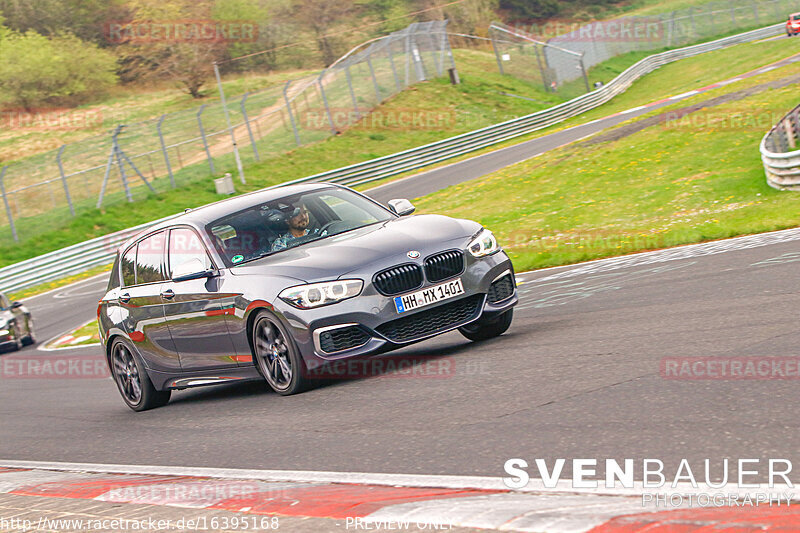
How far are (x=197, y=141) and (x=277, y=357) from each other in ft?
127

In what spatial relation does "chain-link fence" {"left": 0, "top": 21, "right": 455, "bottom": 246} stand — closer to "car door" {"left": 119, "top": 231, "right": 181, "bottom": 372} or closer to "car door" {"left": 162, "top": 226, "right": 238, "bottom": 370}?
"car door" {"left": 119, "top": 231, "right": 181, "bottom": 372}

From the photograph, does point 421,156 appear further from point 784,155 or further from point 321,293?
point 321,293

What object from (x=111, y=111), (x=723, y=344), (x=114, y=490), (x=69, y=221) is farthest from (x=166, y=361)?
(x=111, y=111)

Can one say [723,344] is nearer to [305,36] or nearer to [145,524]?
[145,524]

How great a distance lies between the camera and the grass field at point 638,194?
53.6ft

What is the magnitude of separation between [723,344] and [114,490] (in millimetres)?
4019

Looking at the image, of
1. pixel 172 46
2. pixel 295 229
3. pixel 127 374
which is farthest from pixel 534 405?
pixel 172 46

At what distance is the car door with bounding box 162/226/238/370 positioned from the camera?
27.4ft

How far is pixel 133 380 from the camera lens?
9898mm

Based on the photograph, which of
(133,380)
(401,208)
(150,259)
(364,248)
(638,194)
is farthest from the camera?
(638,194)

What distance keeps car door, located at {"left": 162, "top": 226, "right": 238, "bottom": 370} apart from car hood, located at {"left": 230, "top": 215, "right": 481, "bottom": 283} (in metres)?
0.41

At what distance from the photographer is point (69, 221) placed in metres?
40.7

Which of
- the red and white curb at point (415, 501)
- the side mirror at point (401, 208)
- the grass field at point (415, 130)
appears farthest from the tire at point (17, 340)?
the grass field at point (415, 130)

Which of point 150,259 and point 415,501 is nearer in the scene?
point 415,501
